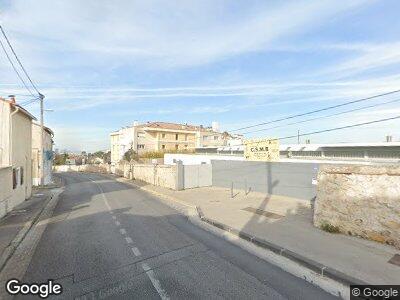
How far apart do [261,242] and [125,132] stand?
226ft

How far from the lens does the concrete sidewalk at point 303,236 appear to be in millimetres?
7113

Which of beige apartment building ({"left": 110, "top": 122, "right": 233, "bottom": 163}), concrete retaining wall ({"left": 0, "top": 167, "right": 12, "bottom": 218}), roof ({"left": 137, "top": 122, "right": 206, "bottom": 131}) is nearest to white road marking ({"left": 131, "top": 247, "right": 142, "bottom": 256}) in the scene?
concrete retaining wall ({"left": 0, "top": 167, "right": 12, "bottom": 218})

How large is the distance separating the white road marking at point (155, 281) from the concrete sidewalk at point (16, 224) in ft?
10.9

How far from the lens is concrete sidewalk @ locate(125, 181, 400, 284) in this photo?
7.11m

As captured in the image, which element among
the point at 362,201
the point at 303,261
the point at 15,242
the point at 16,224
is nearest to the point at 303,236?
the point at 362,201

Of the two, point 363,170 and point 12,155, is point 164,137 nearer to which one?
point 12,155

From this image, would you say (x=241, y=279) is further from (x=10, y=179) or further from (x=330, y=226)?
(x=10, y=179)

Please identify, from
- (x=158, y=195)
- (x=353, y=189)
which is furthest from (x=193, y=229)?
(x=158, y=195)

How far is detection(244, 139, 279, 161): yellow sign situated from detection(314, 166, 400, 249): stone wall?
758 cm

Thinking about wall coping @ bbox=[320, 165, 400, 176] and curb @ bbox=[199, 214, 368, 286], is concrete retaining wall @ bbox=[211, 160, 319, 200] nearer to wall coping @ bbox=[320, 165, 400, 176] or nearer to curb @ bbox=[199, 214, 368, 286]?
wall coping @ bbox=[320, 165, 400, 176]

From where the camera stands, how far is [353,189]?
981cm

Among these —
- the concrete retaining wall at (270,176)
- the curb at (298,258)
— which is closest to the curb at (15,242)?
the curb at (298,258)

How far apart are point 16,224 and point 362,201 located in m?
12.1

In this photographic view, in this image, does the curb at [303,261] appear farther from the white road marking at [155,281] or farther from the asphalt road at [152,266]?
the white road marking at [155,281]
